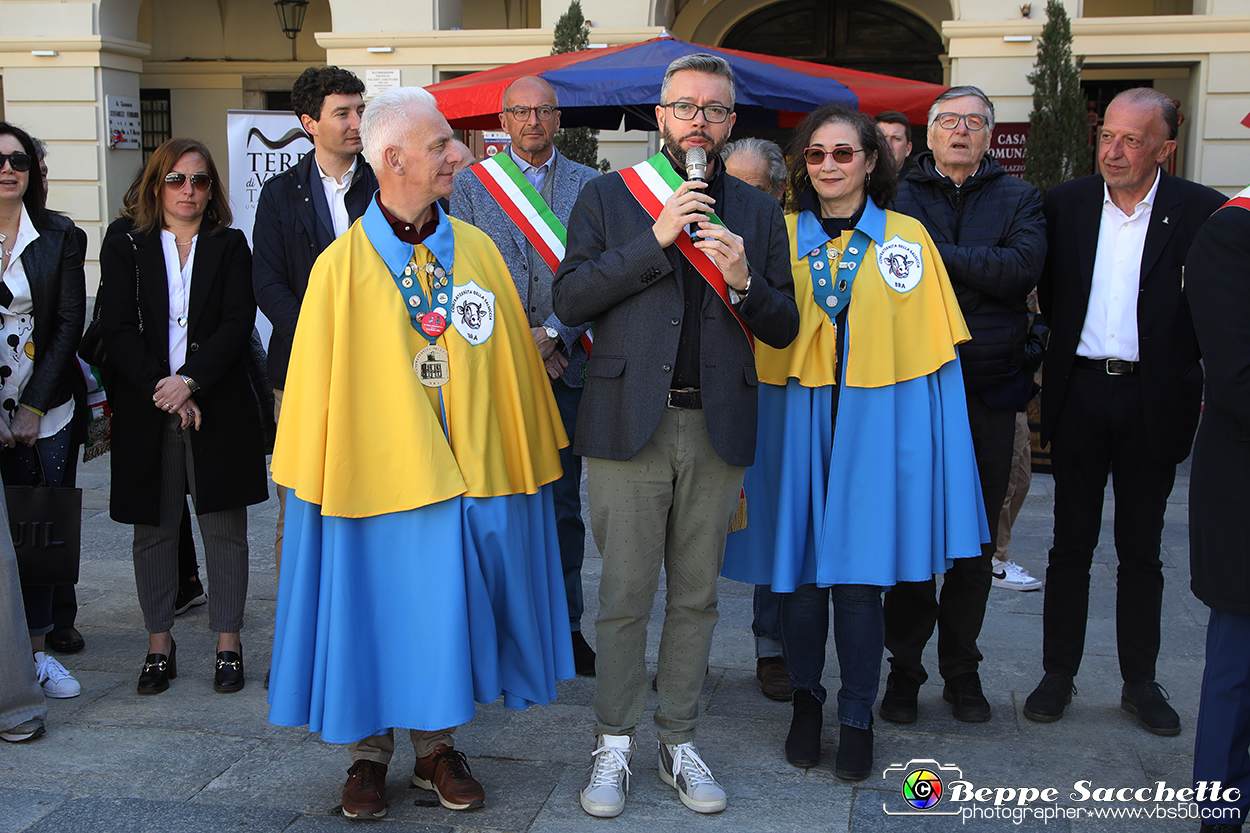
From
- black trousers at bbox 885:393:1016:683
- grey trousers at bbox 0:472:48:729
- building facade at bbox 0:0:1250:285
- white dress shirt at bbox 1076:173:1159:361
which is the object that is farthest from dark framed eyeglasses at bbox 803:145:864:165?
building facade at bbox 0:0:1250:285

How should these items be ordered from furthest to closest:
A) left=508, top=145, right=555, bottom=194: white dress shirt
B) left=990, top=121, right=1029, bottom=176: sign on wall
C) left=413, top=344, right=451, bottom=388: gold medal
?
left=990, top=121, right=1029, bottom=176: sign on wall, left=508, top=145, right=555, bottom=194: white dress shirt, left=413, top=344, right=451, bottom=388: gold medal

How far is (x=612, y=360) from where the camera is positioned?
3.29 meters

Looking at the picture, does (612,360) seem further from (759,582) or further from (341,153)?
(341,153)

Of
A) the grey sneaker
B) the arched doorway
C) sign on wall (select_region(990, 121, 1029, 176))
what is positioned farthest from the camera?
the arched doorway

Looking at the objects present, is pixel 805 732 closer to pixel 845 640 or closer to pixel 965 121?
pixel 845 640

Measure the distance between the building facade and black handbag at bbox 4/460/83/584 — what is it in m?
8.66

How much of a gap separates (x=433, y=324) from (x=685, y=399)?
754 mm

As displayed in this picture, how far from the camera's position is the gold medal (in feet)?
10.4

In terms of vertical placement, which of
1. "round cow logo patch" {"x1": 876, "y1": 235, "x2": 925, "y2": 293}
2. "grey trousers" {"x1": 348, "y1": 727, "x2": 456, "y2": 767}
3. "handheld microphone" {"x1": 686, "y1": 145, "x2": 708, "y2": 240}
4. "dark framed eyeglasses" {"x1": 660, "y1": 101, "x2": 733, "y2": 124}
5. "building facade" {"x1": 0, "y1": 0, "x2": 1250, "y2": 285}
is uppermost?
"building facade" {"x1": 0, "y1": 0, "x2": 1250, "y2": 285}

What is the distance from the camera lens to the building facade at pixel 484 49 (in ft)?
35.9

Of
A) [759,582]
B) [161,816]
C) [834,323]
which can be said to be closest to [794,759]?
[759,582]

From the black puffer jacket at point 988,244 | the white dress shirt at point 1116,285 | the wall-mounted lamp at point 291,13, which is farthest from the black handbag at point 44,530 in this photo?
the wall-mounted lamp at point 291,13

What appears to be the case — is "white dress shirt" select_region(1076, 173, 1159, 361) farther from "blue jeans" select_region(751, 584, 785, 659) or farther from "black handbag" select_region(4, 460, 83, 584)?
"black handbag" select_region(4, 460, 83, 584)

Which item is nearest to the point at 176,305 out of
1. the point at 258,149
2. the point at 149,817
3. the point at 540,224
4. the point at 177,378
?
the point at 177,378
